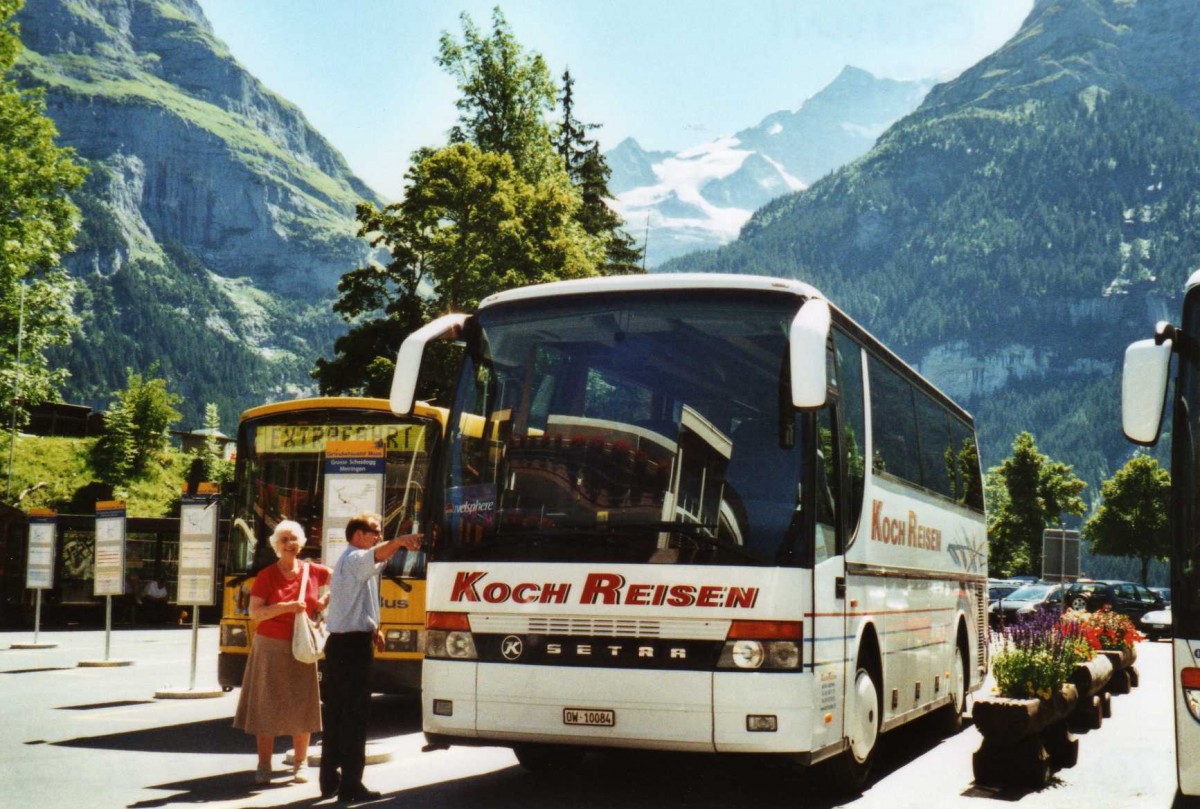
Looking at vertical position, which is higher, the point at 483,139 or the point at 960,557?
the point at 483,139

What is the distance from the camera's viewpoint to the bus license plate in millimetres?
8070

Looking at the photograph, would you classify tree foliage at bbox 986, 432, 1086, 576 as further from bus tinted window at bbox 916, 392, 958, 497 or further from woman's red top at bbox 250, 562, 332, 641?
woman's red top at bbox 250, 562, 332, 641

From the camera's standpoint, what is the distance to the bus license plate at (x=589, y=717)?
8.07m

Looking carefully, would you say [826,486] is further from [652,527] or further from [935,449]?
[935,449]

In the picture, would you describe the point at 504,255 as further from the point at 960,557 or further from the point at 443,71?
the point at 960,557

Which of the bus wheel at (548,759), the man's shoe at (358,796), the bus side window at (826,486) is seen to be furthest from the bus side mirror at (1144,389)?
the man's shoe at (358,796)

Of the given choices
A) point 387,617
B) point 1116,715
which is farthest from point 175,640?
point 1116,715

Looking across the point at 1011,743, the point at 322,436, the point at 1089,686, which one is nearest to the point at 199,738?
the point at 322,436

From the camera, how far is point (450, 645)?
28.3 ft

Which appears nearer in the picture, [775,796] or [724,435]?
[724,435]

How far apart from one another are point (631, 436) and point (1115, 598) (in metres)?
42.2

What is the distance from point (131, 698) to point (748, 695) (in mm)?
10775

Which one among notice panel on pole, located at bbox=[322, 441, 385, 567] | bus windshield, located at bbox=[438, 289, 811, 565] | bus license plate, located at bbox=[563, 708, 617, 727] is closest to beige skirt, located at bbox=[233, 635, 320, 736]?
bus windshield, located at bbox=[438, 289, 811, 565]

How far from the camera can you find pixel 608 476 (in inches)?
328
